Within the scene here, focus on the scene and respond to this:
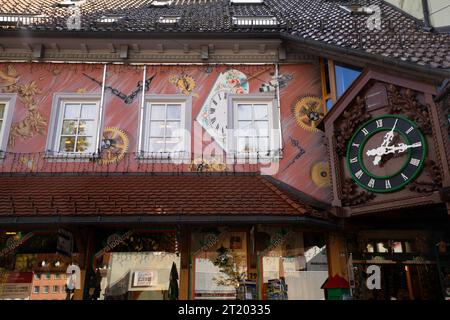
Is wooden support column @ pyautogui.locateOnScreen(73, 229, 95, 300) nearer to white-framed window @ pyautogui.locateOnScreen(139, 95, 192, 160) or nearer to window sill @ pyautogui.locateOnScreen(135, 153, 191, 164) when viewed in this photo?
window sill @ pyautogui.locateOnScreen(135, 153, 191, 164)

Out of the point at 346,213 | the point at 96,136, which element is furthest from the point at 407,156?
the point at 96,136

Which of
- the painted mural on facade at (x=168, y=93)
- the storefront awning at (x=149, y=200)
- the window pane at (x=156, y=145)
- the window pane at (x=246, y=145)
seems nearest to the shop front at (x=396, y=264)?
the painted mural on facade at (x=168, y=93)

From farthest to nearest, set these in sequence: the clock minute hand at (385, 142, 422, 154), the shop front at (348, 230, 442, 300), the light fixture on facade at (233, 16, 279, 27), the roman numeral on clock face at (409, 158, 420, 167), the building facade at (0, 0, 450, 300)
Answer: the light fixture on facade at (233, 16, 279, 27) → the shop front at (348, 230, 442, 300) → the building facade at (0, 0, 450, 300) → the clock minute hand at (385, 142, 422, 154) → the roman numeral on clock face at (409, 158, 420, 167)

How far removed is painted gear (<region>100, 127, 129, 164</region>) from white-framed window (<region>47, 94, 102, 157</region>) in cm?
21

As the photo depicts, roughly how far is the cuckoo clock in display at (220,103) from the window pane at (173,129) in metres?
0.54

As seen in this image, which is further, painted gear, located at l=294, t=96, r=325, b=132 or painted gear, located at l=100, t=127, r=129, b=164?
painted gear, located at l=294, t=96, r=325, b=132

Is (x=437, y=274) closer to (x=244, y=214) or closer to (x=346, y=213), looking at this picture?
(x=346, y=213)

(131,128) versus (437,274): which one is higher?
(131,128)

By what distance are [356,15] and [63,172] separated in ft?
27.8

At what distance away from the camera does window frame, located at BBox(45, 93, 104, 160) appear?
9039 mm

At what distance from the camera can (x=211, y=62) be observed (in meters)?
9.85

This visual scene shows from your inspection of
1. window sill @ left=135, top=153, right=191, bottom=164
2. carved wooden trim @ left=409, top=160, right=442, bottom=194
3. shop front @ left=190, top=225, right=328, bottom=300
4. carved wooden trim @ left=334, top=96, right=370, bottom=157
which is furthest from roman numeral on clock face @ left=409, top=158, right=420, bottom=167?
window sill @ left=135, top=153, right=191, bottom=164

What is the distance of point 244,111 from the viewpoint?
9.61m

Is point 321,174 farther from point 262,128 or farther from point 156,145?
point 156,145
